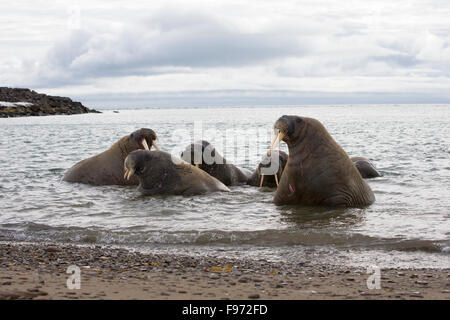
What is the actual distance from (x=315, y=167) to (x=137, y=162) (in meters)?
3.42

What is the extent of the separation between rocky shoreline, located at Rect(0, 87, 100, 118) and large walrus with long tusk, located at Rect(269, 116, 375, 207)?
67.9 metres

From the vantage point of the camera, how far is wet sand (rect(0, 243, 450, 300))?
4.28 meters

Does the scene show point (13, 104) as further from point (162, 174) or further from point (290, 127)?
point (290, 127)

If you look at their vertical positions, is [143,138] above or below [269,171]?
above

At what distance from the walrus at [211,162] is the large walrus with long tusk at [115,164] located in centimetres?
85

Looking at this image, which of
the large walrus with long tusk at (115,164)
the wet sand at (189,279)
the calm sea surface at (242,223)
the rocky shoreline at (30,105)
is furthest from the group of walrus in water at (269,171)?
the rocky shoreline at (30,105)

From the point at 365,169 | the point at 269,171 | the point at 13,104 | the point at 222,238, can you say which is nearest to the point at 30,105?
the point at 13,104

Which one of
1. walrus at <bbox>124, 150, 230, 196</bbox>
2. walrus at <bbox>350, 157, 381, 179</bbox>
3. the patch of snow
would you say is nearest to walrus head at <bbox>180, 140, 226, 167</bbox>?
walrus at <bbox>124, 150, 230, 196</bbox>

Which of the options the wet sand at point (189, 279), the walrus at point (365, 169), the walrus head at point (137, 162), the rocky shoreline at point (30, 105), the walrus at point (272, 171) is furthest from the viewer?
the rocky shoreline at point (30, 105)

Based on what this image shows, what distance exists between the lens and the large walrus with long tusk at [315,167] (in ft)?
28.9

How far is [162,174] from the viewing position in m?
10.6

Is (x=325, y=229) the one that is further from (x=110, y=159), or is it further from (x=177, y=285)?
(x=110, y=159)

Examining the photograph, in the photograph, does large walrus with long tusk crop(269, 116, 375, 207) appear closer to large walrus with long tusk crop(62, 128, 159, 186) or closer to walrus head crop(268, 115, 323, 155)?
walrus head crop(268, 115, 323, 155)

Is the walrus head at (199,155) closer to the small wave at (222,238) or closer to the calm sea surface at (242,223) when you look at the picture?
the calm sea surface at (242,223)
